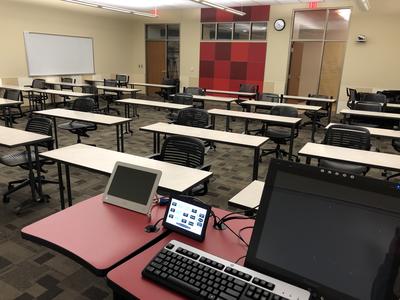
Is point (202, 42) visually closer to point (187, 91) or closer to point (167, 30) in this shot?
point (167, 30)

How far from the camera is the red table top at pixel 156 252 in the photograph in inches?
44.3

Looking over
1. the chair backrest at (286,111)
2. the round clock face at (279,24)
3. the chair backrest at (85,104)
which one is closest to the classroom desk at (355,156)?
the chair backrest at (286,111)

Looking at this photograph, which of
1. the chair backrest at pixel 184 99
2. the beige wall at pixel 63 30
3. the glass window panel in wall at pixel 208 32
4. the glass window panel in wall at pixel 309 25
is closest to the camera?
the chair backrest at pixel 184 99

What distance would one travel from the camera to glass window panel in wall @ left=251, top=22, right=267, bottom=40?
32.8ft

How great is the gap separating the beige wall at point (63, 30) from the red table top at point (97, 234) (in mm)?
8861

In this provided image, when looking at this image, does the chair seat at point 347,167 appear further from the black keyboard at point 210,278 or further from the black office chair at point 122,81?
the black office chair at point 122,81

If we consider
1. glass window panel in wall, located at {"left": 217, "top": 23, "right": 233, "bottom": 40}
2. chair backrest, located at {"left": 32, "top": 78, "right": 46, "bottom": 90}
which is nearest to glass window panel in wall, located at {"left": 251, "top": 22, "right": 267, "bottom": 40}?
glass window panel in wall, located at {"left": 217, "top": 23, "right": 233, "bottom": 40}

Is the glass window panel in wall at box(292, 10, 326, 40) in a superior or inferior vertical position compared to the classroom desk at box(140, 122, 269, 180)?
superior

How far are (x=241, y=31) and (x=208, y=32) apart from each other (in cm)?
121

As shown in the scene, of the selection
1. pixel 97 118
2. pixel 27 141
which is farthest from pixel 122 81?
pixel 27 141

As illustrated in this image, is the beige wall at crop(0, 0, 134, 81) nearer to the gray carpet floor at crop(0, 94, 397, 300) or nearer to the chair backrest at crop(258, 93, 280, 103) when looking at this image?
the gray carpet floor at crop(0, 94, 397, 300)

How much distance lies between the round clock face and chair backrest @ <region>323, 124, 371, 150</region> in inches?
269

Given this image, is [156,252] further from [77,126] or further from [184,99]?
[184,99]

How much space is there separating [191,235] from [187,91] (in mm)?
6711
